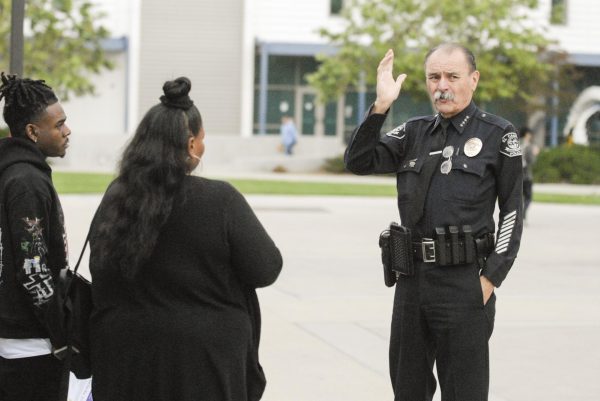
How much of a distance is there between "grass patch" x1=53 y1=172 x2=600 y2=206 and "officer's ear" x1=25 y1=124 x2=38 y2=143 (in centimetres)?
2060

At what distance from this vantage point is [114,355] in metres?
4.04

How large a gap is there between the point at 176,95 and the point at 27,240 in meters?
0.86

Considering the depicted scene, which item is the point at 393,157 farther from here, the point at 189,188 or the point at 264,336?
the point at 264,336

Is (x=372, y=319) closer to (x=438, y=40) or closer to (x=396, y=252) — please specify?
(x=396, y=252)

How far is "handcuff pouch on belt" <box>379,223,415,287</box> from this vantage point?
16.2ft

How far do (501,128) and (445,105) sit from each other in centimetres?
24

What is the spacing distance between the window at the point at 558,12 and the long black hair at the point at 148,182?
42.7m

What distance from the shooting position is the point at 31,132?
15.1 feet

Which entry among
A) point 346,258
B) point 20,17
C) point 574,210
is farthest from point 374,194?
point 20,17

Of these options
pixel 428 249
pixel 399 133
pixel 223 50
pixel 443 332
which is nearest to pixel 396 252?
pixel 428 249

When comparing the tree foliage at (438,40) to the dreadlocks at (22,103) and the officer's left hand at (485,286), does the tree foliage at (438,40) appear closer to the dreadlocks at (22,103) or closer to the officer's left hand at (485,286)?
the officer's left hand at (485,286)

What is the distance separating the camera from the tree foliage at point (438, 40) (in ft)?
130

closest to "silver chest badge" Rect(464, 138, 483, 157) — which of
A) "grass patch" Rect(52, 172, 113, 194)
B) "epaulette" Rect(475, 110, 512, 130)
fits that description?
"epaulette" Rect(475, 110, 512, 130)

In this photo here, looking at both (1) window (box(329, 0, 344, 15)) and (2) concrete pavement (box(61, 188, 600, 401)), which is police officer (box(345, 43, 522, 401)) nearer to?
(2) concrete pavement (box(61, 188, 600, 401))
